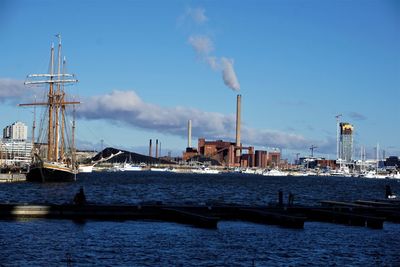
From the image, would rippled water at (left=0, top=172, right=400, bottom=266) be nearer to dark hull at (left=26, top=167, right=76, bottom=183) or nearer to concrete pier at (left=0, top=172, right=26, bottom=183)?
concrete pier at (left=0, top=172, right=26, bottom=183)

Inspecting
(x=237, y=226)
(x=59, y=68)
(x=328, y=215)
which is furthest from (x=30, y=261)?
(x=59, y=68)

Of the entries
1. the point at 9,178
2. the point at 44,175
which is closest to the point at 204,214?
the point at 44,175

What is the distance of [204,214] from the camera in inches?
1832

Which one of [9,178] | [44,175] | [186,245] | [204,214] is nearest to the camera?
[186,245]

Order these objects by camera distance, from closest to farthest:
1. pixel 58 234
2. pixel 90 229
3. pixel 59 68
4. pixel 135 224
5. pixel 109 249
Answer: pixel 109 249 → pixel 58 234 → pixel 90 229 → pixel 135 224 → pixel 59 68

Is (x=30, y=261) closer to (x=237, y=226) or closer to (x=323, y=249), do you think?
(x=323, y=249)

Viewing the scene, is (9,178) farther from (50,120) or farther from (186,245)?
(186,245)

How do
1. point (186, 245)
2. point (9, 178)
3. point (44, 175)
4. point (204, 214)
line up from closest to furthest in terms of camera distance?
point (186, 245)
point (204, 214)
point (9, 178)
point (44, 175)

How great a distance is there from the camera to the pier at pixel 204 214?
44.7 metres

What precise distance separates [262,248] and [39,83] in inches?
4525

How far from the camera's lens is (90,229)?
40438 mm

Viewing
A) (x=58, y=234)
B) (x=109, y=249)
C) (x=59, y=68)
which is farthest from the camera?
(x=59, y=68)

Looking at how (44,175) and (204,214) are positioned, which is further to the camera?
(44,175)

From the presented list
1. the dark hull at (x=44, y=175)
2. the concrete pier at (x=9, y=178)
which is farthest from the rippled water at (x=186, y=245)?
the dark hull at (x=44, y=175)
